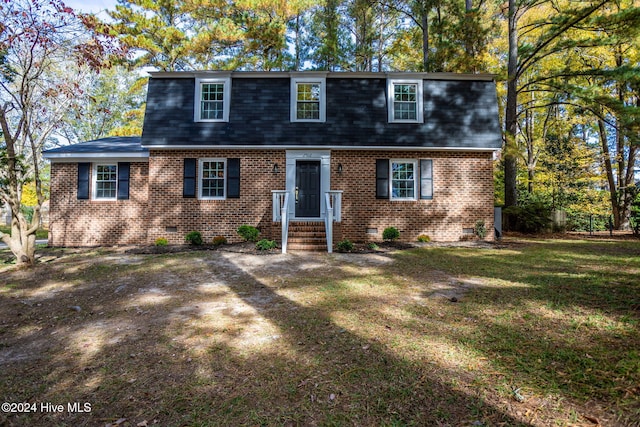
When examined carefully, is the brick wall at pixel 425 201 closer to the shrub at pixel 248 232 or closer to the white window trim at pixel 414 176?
the white window trim at pixel 414 176

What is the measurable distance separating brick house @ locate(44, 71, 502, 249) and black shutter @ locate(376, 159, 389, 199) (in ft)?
0.12

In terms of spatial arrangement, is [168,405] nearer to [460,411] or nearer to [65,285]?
[460,411]

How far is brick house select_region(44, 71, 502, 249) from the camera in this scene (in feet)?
35.7

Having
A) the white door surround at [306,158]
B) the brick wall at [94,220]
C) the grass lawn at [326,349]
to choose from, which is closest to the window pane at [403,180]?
the white door surround at [306,158]

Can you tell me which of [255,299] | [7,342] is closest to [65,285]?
[7,342]

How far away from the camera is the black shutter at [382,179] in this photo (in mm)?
11055

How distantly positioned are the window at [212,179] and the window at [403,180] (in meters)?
5.74

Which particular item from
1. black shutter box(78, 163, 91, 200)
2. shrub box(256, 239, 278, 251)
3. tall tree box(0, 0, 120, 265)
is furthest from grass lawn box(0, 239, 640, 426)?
black shutter box(78, 163, 91, 200)

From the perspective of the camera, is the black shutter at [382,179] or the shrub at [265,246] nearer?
the shrub at [265,246]

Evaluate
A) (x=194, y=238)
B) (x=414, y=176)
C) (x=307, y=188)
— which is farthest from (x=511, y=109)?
(x=194, y=238)

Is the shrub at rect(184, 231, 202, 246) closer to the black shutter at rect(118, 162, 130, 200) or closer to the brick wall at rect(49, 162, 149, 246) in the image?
the brick wall at rect(49, 162, 149, 246)

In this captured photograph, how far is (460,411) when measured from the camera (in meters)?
2.21

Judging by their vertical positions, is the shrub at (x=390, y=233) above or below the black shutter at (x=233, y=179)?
below

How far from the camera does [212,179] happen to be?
11023 millimetres
